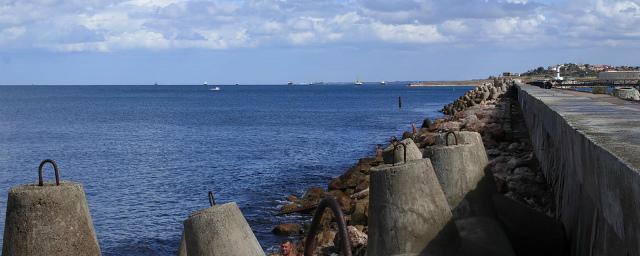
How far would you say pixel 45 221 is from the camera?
15.5 feet

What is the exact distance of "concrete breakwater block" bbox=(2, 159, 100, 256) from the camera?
4723 millimetres

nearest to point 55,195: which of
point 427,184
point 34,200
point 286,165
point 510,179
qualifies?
point 34,200

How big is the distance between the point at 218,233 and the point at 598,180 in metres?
2.42

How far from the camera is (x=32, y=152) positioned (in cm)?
3422

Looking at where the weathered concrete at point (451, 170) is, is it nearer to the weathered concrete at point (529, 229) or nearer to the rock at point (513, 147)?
the weathered concrete at point (529, 229)

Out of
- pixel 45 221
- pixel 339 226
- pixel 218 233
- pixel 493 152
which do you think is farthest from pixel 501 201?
pixel 493 152

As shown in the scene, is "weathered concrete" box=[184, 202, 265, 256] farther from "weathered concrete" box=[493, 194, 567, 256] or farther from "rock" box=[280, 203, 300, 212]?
"rock" box=[280, 203, 300, 212]

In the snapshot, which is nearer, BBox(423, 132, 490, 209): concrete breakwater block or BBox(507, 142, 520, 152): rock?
BBox(423, 132, 490, 209): concrete breakwater block

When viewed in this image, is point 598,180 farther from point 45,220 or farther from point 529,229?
point 45,220

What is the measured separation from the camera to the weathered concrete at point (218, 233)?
16.9ft

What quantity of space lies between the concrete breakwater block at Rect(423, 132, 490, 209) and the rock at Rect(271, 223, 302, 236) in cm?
773

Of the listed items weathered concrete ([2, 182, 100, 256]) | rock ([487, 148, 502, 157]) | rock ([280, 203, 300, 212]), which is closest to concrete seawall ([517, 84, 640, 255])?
weathered concrete ([2, 182, 100, 256])

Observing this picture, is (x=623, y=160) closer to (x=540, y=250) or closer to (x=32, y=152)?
(x=540, y=250)

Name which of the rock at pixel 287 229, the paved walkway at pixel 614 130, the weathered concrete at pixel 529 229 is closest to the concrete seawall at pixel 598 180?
the paved walkway at pixel 614 130
